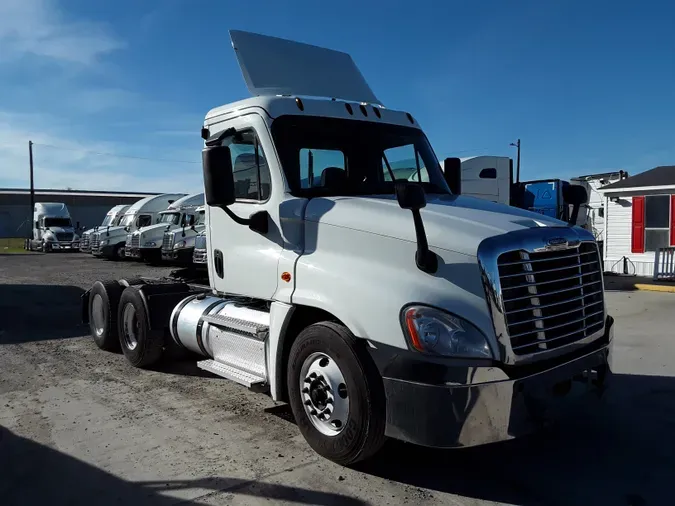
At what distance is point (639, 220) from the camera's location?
18156mm

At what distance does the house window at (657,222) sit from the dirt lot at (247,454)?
1263 centimetres

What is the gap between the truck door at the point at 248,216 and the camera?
480 cm

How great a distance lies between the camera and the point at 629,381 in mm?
6336

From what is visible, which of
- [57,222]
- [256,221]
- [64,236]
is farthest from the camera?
[57,222]

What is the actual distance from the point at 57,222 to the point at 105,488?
3950 cm

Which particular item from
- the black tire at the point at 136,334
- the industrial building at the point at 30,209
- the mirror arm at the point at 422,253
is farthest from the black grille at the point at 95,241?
the industrial building at the point at 30,209

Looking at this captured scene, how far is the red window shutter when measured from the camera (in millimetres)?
18125

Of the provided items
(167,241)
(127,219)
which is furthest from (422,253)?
(127,219)

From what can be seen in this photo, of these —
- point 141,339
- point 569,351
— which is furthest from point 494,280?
point 141,339

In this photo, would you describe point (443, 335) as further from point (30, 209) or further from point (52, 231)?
point (30, 209)

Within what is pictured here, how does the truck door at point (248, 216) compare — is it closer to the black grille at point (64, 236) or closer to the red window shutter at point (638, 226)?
the red window shutter at point (638, 226)

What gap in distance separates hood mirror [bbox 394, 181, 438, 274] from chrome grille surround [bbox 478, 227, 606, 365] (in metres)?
0.31

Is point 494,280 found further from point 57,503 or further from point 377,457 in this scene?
point 57,503

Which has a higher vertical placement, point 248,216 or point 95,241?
point 248,216
